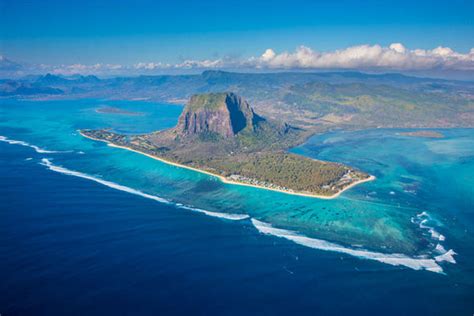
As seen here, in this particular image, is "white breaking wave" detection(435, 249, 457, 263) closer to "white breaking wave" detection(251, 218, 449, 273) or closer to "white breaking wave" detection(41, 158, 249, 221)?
"white breaking wave" detection(251, 218, 449, 273)

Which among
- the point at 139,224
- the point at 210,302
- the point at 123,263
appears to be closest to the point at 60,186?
the point at 139,224

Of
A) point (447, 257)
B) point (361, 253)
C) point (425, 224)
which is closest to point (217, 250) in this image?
point (361, 253)

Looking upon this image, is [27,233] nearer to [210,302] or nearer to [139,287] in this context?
[139,287]

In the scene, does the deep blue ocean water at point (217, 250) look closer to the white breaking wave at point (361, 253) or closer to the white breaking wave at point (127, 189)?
Answer: the white breaking wave at point (361, 253)

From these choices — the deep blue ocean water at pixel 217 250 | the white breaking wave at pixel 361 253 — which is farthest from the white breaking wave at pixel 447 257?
the white breaking wave at pixel 361 253

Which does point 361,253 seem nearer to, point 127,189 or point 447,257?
point 447,257

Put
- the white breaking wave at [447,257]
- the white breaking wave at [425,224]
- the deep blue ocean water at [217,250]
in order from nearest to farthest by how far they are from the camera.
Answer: the deep blue ocean water at [217,250] → the white breaking wave at [447,257] → the white breaking wave at [425,224]
